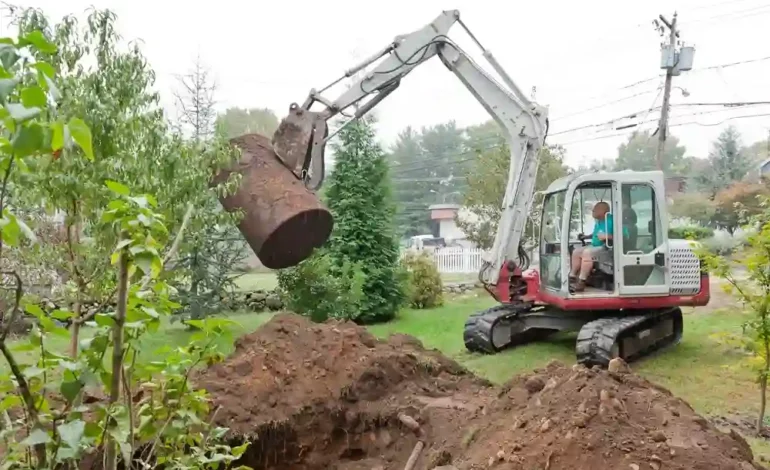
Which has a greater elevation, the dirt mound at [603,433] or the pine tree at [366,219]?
the pine tree at [366,219]

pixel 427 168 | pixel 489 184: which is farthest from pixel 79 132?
pixel 427 168

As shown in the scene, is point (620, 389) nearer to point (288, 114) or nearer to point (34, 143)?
point (34, 143)

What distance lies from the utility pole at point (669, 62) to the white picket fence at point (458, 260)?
5845 millimetres

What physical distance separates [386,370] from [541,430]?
2.64 m

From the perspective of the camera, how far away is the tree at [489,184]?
59.9 feet

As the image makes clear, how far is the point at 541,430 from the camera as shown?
359 centimetres

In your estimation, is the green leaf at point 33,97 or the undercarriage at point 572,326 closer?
the green leaf at point 33,97

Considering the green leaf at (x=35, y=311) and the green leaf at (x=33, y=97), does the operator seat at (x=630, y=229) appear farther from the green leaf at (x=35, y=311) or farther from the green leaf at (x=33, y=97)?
the green leaf at (x=33, y=97)

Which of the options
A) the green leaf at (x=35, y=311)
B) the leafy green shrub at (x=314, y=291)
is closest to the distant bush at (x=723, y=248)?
the green leaf at (x=35, y=311)

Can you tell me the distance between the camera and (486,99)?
8938 millimetres

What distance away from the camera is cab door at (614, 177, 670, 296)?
8.07 m

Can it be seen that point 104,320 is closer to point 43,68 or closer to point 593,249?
point 43,68

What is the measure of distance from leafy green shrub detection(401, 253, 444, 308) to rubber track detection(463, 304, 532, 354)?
5.46 metres

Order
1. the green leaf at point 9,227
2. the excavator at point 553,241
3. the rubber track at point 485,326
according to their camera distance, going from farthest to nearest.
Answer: the rubber track at point 485,326 < the excavator at point 553,241 < the green leaf at point 9,227
